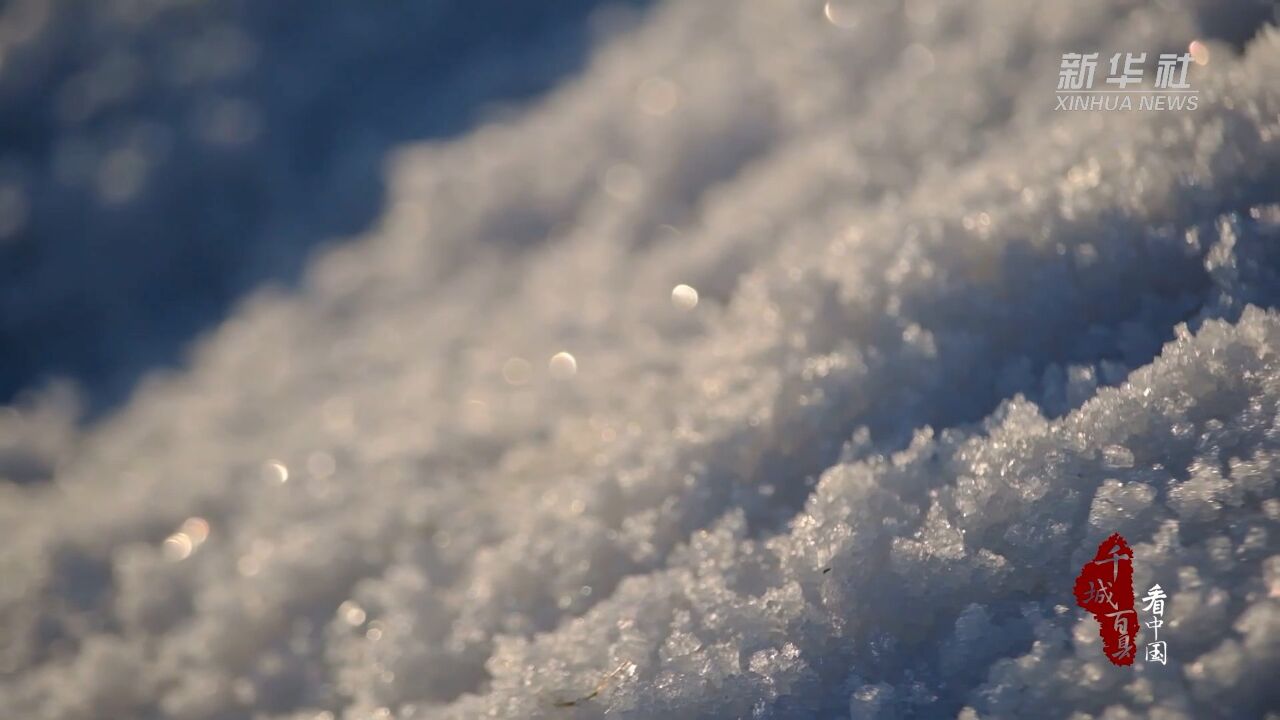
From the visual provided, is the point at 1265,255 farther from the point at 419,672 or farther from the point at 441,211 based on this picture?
the point at 441,211

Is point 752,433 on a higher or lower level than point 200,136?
lower

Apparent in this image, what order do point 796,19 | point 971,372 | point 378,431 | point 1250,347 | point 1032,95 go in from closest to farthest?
1. point 1250,347
2. point 971,372
3. point 1032,95
4. point 378,431
5. point 796,19

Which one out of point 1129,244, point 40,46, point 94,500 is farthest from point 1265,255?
point 40,46

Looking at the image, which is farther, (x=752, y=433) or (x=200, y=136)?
(x=200, y=136)

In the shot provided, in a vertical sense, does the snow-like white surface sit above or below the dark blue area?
below

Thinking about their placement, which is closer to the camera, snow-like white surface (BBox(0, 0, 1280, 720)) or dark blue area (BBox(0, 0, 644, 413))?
snow-like white surface (BBox(0, 0, 1280, 720))
